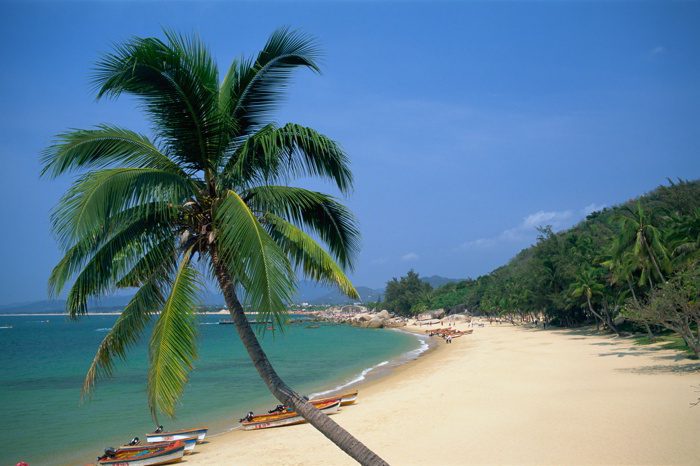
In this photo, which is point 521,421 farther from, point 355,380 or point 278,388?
point 355,380


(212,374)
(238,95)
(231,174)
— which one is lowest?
(212,374)

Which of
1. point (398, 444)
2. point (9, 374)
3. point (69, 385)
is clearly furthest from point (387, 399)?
point (9, 374)

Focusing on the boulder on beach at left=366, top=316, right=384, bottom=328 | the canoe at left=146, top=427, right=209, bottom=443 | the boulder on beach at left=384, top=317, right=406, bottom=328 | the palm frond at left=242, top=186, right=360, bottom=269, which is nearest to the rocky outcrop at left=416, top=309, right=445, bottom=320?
the boulder on beach at left=384, top=317, right=406, bottom=328

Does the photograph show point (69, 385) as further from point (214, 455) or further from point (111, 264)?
point (111, 264)

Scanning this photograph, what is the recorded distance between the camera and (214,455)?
567 inches

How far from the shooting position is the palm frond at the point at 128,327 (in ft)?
17.7

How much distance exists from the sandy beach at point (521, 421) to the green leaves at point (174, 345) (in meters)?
8.50

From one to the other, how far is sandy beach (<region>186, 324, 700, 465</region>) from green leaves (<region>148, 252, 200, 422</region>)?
27.9 feet

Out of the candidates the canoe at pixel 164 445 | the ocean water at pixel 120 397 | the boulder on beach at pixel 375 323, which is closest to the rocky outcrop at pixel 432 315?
the boulder on beach at pixel 375 323

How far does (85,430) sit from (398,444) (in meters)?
13.3

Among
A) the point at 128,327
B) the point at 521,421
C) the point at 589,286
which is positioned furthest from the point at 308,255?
the point at 589,286

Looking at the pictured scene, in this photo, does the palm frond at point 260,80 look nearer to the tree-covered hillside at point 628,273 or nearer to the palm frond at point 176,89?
the palm frond at point 176,89

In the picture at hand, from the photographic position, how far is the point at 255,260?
4398 millimetres

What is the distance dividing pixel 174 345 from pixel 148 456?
10.5 m
